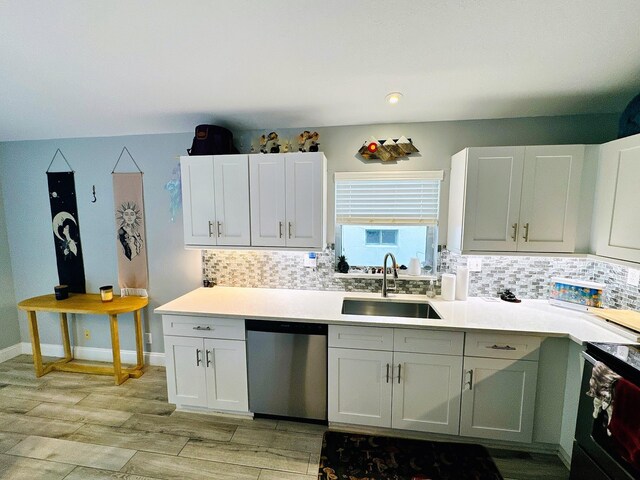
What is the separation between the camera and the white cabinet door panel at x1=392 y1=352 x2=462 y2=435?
6.07ft

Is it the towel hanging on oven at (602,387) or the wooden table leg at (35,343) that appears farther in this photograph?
the wooden table leg at (35,343)

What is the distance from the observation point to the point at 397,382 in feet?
6.25

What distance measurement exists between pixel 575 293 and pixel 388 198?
1.62 metres

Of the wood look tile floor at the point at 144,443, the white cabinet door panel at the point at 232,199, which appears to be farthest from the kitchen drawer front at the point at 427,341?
the white cabinet door panel at the point at 232,199

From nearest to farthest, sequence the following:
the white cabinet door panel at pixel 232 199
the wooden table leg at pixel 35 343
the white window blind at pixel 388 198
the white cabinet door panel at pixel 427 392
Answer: the white cabinet door panel at pixel 427 392 → the white cabinet door panel at pixel 232 199 → the white window blind at pixel 388 198 → the wooden table leg at pixel 35 343

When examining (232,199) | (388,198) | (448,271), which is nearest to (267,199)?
(232,199)

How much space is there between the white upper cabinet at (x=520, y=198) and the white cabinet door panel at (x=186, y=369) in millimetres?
2314

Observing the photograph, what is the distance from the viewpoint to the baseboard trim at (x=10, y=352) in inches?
120

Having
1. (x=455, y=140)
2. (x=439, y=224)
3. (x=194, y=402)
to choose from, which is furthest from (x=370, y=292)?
(x=194, y=402)

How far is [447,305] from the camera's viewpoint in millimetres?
2197

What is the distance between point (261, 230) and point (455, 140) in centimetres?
189

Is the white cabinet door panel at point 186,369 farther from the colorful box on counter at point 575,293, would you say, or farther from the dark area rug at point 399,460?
the colorful box on counter at point 575,293

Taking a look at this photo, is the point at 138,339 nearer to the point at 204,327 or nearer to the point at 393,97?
the point at 204,327

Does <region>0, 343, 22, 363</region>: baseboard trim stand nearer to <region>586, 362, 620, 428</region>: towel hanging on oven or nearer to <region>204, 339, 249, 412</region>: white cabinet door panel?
<region>204, 339, 249, 412</region>: white cabinet door panel
